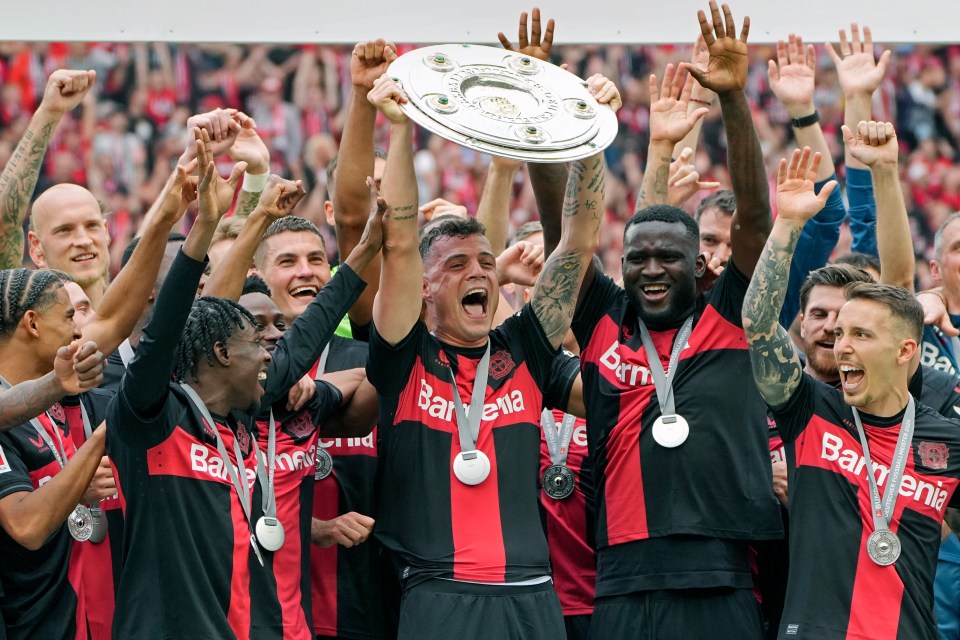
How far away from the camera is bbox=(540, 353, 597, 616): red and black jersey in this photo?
17.6ft

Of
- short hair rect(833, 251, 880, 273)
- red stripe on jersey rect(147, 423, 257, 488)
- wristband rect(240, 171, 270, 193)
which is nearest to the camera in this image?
red stripe on jersey rect(147, 423, 257, 488)

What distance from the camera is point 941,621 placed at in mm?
5828

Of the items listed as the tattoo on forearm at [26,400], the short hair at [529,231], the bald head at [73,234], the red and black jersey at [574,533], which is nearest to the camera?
the tattoo on forearm at [26,400]

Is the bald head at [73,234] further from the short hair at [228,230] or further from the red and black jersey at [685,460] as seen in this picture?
the red and black jersey at [685,460]

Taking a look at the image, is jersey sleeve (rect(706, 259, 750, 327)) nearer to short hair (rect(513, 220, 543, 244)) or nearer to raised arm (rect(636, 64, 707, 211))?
raised arm (rect(636, 64, 707, 211))

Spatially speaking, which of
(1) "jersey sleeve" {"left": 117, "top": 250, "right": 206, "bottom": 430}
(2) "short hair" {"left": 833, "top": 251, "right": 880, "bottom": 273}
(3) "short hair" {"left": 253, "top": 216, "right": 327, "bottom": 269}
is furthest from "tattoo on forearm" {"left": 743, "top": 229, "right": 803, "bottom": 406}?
(3) "short hair" {"left": 253, "top": 216, "right": 327, "bottom": 269}

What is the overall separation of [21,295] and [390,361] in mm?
1259

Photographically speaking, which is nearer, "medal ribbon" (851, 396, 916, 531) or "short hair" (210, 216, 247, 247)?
"medal ribbon" (851, 396, 916, 531)

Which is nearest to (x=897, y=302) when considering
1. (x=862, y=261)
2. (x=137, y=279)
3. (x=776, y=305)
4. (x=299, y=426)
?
(x=776, y=305)

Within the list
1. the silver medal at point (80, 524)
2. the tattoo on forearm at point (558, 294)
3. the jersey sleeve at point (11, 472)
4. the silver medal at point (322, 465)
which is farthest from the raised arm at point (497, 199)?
the jersey sleeve at point (11, 472)

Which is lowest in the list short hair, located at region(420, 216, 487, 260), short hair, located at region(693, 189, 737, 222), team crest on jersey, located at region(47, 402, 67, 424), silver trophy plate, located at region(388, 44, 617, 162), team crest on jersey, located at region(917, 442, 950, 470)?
team crest on jersey, located at region(917, 442, 950, 470)

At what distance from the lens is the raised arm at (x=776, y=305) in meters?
4.52

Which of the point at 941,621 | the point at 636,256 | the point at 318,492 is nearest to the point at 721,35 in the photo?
the point at 636,256

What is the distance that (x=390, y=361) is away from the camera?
182 inches
